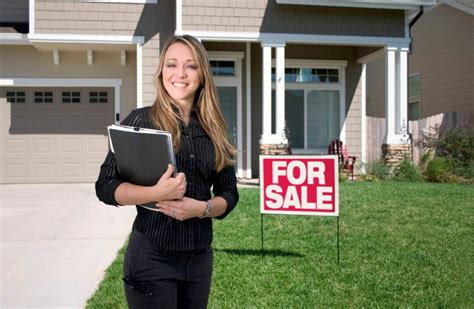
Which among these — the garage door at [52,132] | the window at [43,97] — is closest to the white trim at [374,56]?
the garage door at [52,132]

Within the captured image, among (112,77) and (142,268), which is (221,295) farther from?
(112,77)

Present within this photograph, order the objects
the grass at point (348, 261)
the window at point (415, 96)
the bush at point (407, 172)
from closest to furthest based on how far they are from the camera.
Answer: the grass at point (348, 261) → the bush at point (407, 172) → the window at point (415, 96)

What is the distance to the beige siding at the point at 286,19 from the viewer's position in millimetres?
11109

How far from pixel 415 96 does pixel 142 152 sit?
17996 millimetres

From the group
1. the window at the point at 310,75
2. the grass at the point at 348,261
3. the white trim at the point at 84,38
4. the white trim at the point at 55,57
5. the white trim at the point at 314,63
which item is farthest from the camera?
the window at the point at 310,75

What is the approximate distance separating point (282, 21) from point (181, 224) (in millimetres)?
10240

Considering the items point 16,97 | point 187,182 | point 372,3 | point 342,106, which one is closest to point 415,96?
point 342,106

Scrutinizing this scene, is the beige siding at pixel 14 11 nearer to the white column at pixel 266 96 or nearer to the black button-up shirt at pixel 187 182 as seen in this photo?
the white column at pixel 266 96

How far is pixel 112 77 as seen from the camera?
513 inches

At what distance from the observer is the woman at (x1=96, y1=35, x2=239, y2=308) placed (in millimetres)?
1822

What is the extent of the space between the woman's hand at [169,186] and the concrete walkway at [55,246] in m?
2.66

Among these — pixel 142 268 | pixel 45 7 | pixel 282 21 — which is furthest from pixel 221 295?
pixel 45 7

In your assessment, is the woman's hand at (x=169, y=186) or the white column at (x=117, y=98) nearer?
the woman's hand at (x=169, y=186)

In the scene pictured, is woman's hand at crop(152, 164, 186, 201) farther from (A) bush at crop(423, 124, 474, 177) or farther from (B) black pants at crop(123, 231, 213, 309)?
(A) bush at crop(423, 124, 474, 177)
